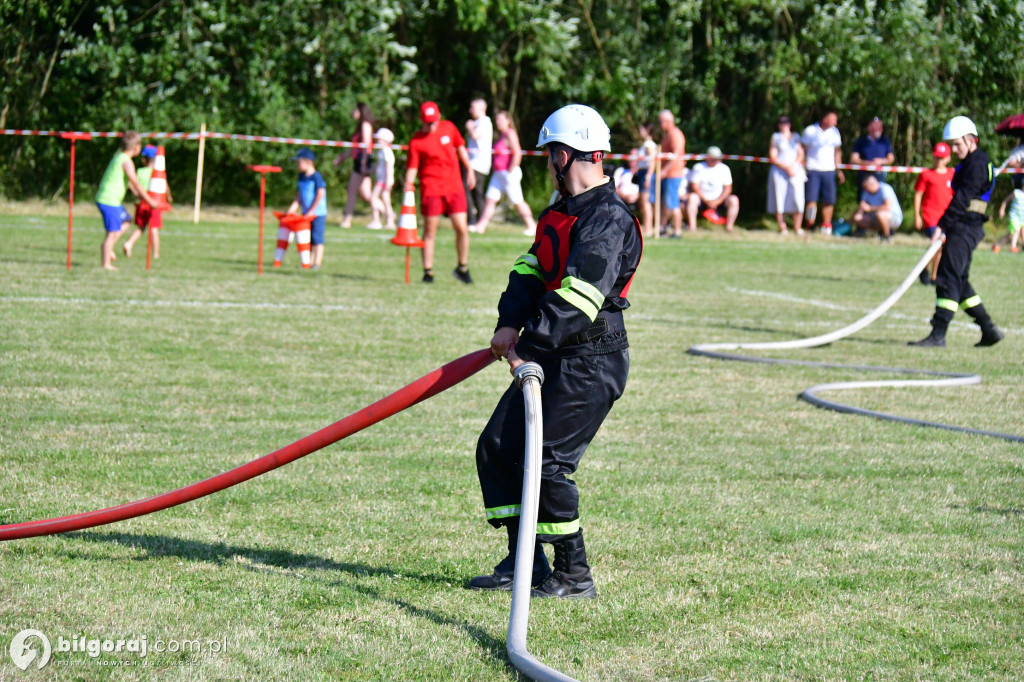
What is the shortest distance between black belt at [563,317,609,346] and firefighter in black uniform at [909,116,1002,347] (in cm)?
715

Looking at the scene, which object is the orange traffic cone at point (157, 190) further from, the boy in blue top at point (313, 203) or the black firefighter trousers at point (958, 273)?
the black firefighter trousers at point (958, 273)

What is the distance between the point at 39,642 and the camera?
3658 mm

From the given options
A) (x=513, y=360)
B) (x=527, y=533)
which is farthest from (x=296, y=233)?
(x=527, y=533)

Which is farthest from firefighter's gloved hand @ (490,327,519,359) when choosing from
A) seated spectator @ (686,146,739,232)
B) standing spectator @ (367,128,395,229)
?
seated spectator @ (686,146,739,232)

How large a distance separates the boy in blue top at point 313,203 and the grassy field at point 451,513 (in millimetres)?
4321

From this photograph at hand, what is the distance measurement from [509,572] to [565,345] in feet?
2.74

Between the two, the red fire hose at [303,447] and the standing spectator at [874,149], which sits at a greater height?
the standing spectator at [874,149]

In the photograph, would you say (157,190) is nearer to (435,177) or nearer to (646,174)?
(435,177)

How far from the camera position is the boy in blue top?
1505 cm

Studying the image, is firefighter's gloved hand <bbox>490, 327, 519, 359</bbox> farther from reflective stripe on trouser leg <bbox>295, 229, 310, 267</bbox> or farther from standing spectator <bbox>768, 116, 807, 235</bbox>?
standing spectator <bbox>768, 116, 807, 235</bbox>

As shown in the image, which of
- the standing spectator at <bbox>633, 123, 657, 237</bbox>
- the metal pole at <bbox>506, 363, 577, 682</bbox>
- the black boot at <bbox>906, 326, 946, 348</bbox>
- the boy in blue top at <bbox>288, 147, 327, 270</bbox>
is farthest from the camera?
the standing spectator at <bbox>633, 123, 657, 237</bbox>

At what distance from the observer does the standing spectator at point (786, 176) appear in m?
23.6

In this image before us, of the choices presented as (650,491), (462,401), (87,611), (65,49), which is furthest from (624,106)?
(87,611)

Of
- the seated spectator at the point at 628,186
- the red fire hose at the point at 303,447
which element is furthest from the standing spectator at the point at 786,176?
the red fire hose at the point at 303,447
